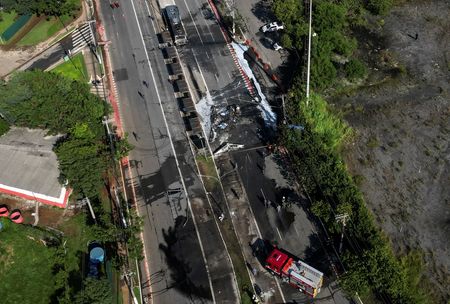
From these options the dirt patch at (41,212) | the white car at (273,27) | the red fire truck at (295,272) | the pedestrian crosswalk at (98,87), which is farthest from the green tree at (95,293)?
the white car at (273,27)

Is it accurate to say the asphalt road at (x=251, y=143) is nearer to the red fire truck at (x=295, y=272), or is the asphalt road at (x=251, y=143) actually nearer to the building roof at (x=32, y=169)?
the red fire truck at (x=295, y=272)

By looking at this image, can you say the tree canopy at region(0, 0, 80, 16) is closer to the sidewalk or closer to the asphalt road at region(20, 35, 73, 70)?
the asphalt road at region(20, 35, 73, 70)

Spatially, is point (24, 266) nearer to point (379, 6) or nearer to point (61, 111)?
point (61, 111)

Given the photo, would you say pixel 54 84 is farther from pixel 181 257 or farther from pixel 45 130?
pixel 181 257

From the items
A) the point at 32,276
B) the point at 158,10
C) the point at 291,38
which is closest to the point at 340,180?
the point at 291,38

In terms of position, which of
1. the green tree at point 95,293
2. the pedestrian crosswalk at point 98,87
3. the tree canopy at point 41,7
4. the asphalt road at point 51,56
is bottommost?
the green tree at point 95,293

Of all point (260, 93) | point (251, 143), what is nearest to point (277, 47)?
point (260, 93)

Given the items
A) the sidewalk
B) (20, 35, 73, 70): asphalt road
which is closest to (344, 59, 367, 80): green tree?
the sidewalk
